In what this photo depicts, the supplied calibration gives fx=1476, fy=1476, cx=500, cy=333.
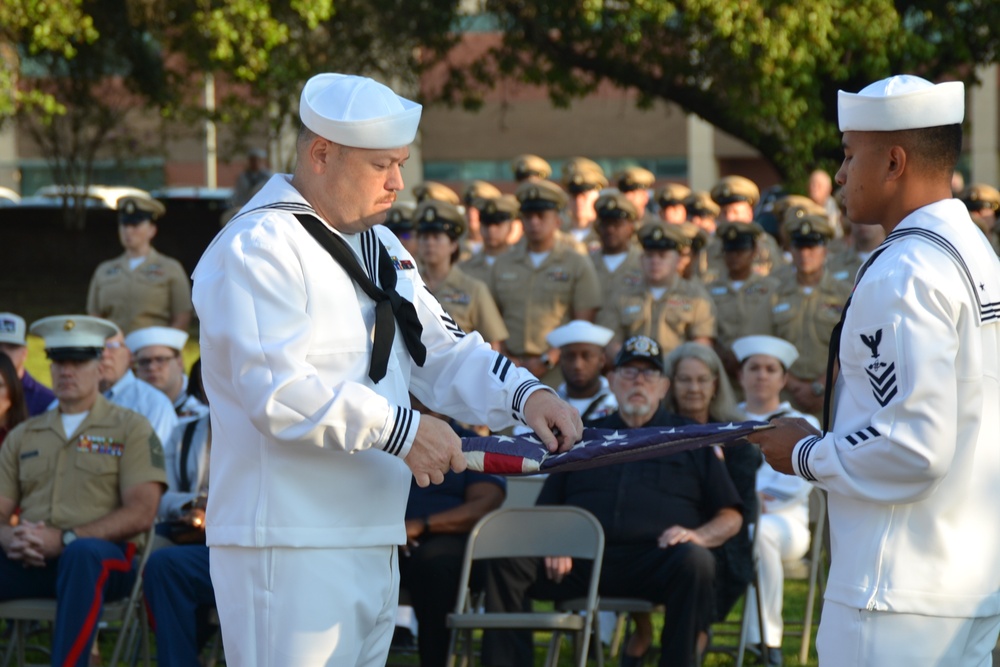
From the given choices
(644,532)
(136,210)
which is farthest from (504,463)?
(136,210)

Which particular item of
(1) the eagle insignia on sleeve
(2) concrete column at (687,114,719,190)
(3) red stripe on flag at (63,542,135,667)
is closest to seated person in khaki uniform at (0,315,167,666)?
(3) red stripe on flag at (63,542,135,667)

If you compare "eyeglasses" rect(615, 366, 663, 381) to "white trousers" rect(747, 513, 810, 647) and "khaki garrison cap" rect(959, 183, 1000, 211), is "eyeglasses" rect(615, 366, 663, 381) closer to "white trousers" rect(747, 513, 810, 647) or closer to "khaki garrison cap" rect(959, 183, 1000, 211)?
"white trousers" rect(747, 513, 810, 647)

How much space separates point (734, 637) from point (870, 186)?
14.5 ft

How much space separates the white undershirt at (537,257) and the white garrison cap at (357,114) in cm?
649

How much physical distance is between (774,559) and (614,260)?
3.83 m

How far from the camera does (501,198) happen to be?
1095cm

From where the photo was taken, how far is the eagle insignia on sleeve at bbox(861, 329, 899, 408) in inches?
127

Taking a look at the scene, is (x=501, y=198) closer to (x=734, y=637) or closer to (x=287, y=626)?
(x=734, y=637)

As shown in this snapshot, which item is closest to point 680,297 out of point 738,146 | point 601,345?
point 601,345

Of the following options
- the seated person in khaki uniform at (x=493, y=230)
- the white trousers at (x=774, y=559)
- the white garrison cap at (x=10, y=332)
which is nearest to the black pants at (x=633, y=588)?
the white trousers at (x=774, y=559)

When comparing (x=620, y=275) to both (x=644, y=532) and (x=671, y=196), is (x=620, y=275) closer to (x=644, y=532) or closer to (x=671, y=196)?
(x=671, y=196)

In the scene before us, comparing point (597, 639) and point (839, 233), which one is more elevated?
point (839, 233)

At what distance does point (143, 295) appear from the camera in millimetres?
11656

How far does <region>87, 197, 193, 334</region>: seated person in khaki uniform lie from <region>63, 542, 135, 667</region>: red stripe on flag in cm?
551
